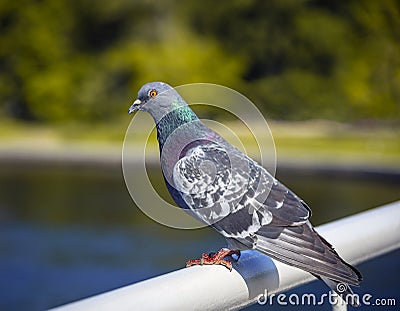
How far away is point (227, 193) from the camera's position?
6.35ft

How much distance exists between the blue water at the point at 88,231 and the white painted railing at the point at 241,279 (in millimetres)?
5906

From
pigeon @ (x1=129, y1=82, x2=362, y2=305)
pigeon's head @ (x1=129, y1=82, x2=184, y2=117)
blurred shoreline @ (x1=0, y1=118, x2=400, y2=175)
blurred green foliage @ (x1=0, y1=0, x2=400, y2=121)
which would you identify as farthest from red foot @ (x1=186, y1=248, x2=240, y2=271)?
blurred green foliage @ (x1=0, y1=0, x2=400, y2=121)

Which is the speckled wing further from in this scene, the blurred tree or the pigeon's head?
the blurred tree

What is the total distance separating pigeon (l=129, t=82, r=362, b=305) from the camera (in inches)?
65.4

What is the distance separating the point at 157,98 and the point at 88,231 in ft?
26.4

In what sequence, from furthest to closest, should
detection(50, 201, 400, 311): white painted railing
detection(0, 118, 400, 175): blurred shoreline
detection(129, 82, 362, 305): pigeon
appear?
detection(0, 118, 400, 175): blurred shoreline < detection(129, 82, 362, 305): pigeon < detection(50, 201, 400, 311): white painted railing

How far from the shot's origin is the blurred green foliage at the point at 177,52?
21.8m

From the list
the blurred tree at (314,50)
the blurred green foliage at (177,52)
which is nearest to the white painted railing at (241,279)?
the blurred tree at (314,50)

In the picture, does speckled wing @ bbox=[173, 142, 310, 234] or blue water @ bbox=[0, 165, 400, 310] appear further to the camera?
blue water @ bbox=[0, 165, 400, 310]

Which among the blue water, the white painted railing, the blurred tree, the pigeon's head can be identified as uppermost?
the blurred tree

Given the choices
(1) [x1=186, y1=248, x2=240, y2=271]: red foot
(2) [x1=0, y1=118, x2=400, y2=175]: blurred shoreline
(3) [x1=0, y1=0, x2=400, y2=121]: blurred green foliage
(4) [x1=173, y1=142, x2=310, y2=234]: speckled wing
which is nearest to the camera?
(1) [x1=186, y1=248, x2=240, y2=271]: red foot

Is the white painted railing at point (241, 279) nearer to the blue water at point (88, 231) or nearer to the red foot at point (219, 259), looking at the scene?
the red foot at point (219, 259)

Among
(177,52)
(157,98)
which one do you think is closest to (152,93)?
(157,98)

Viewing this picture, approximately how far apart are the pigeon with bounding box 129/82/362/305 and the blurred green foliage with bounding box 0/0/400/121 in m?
19.0
